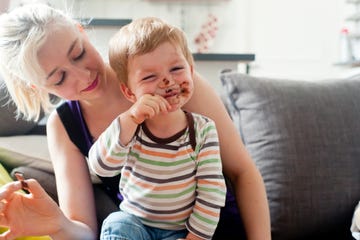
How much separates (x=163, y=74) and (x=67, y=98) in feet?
0.92

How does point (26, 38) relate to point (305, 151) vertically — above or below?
above

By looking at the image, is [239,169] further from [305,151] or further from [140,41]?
[140,41]

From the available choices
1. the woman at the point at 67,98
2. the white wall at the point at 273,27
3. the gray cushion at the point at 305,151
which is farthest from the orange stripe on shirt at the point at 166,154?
the white wall at the point at 273,27

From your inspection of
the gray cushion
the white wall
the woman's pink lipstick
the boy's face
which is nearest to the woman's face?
the woman's pink lipstick

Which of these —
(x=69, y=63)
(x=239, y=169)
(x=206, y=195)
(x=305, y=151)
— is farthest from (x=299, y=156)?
(x=69, y=63)

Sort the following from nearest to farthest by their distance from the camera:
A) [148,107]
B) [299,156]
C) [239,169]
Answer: [148,107] → [239,169] → [299,156]

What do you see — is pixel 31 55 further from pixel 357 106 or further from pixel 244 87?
pixel 357 106

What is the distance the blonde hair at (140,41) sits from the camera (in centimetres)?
83

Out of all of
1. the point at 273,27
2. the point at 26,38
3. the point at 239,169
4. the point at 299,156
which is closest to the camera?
the point at 26,38

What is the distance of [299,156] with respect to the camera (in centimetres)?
121

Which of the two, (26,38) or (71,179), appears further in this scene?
(71,179)

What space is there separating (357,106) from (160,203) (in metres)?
0.74

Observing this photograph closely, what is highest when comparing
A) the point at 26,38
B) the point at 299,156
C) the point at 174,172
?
the point at 26,38

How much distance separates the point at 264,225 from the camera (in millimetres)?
1003
